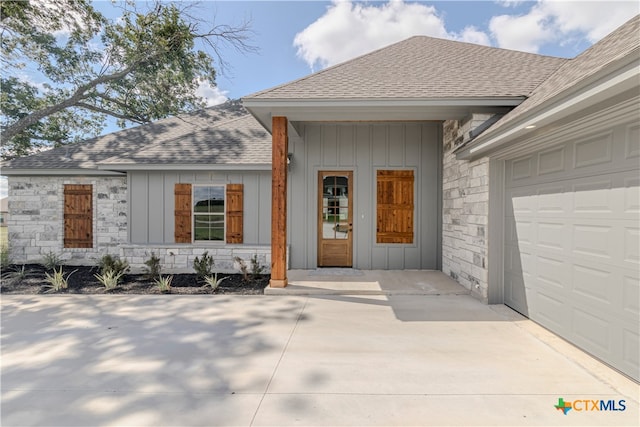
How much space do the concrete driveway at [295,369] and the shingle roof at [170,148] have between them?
3.93m

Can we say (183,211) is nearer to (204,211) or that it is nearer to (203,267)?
(204,211)

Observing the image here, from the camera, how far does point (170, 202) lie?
7336 mm

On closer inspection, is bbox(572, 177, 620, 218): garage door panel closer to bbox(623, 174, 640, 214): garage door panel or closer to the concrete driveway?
bbox(623, 174, 640, 214): garage door panel

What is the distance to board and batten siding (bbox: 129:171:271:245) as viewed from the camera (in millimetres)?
7211

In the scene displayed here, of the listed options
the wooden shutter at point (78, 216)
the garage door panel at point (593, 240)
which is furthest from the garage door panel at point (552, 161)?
the wooden shutter at point (78, 216)

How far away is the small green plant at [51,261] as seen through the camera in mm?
7342

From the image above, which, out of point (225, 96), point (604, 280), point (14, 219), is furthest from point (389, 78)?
point (225, 96)

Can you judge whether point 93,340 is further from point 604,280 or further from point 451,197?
point 451,197

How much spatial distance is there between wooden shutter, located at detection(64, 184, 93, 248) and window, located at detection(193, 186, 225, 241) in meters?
3.05

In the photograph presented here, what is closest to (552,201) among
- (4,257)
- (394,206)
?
(394,206)

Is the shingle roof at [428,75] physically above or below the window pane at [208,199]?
above

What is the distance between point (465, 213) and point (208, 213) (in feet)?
18.7

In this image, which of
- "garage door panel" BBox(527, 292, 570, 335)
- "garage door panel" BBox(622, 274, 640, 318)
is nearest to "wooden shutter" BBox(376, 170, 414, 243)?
"garage door panel" BBox(527, 292, 570, 335)

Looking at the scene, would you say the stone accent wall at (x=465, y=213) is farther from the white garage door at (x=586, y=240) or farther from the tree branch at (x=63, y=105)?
the tree branch at (x=63, y=105)
